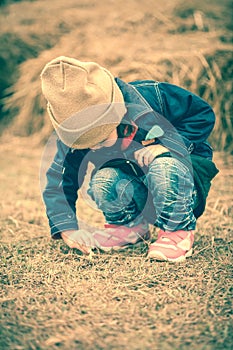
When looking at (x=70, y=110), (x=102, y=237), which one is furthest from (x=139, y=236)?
(x=70, y=110)

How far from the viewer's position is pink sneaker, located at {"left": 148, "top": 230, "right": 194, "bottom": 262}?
127cm

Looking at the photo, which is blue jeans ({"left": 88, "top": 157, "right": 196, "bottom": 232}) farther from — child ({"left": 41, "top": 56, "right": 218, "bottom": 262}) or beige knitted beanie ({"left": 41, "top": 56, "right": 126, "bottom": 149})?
beige knitted beanie ({"left": 41, "top": 56, "right": 126, "bottom": 149})

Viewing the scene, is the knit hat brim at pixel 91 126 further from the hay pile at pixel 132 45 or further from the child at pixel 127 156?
the hay pile at pixel 132 45

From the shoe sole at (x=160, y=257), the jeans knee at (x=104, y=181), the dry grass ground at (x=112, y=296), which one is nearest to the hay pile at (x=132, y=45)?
the dry grass ground at (x=112, y=296)

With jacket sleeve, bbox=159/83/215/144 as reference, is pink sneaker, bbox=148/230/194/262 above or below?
below

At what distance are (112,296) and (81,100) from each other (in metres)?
0.46

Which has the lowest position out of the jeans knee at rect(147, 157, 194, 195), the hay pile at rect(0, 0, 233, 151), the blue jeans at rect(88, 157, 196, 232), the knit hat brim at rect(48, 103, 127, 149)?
the hay pile at rect(0, 0, 233, 151)

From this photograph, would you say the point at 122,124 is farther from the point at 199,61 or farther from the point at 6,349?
the point at 199,61

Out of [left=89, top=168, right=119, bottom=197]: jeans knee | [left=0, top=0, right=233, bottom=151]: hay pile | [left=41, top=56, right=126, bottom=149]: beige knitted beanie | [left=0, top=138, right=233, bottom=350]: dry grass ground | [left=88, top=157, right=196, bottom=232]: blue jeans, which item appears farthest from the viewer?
[left=0, top=0, right=233, bottom=151]: hay pile

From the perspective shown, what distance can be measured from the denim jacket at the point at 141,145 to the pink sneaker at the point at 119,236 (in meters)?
0.09

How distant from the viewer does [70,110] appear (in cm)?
120

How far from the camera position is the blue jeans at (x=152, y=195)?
50.6 inches

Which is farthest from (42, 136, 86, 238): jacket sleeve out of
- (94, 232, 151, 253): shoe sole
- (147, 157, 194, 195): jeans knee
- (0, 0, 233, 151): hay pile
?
(0, 0, 233, 151): hay pile

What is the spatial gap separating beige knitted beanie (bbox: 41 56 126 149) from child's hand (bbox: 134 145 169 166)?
0.13m
